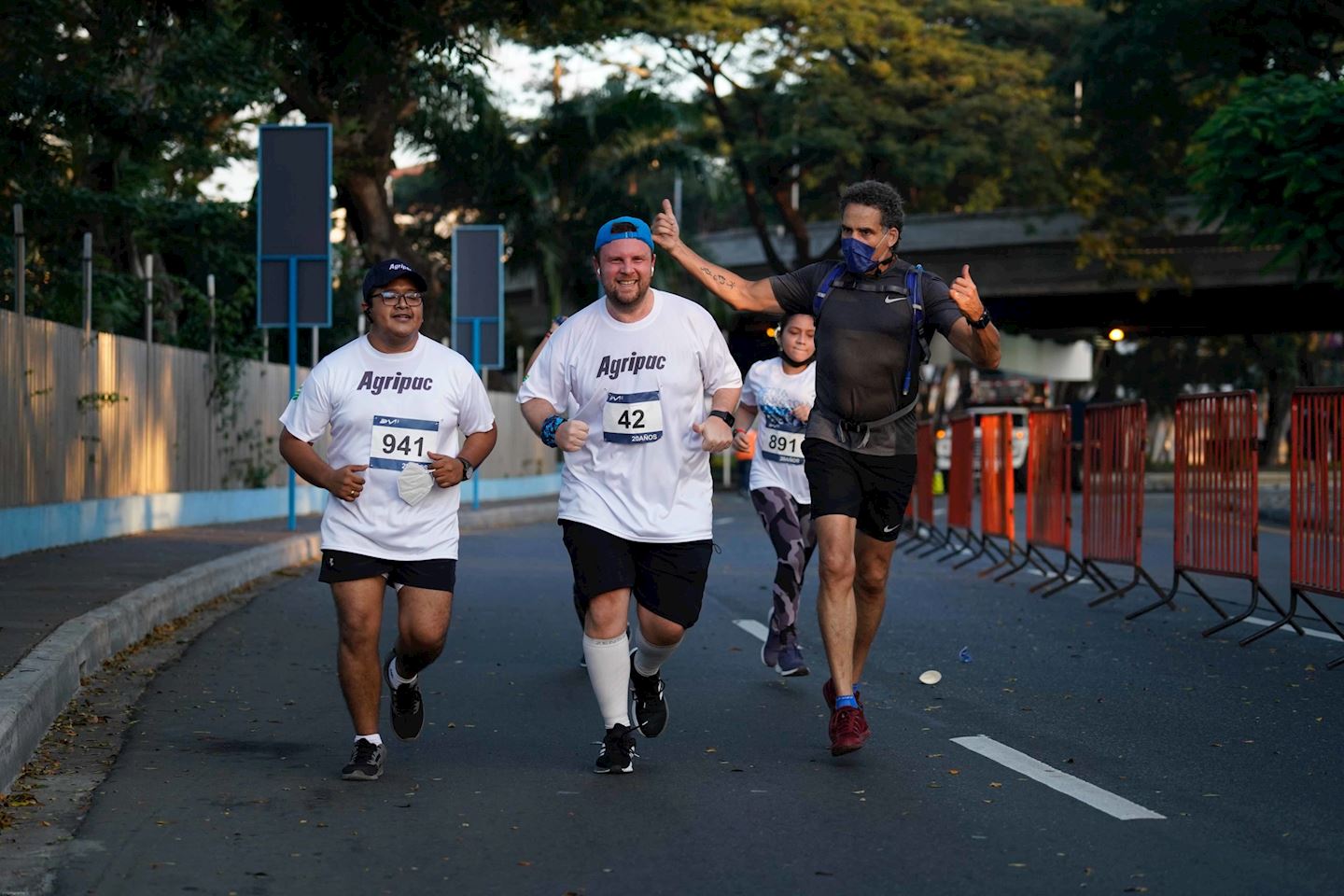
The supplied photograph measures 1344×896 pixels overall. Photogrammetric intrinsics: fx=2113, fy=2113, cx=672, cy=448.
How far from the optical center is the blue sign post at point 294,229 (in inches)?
864

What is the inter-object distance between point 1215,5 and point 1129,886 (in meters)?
26.7

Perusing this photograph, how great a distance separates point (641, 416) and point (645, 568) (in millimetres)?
552

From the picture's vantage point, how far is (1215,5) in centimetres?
3019

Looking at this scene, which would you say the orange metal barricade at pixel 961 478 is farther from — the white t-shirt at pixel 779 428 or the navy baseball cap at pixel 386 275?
the navy baseball cap at pixel 386 275

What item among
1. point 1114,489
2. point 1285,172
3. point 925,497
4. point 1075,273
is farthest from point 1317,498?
point 1075,273

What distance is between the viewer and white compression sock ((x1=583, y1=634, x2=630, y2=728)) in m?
7.32

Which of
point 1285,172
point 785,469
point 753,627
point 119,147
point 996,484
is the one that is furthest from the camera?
point 119,147

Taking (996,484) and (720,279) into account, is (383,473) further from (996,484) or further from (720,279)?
(996,484)

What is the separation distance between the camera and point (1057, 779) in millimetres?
7141

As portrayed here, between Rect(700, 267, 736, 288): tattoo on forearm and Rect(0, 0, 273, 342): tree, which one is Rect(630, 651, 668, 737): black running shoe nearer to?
Rect(700, 267, 736, 288): tattoo on forearm

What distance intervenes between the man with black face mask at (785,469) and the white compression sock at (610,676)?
2.95 m

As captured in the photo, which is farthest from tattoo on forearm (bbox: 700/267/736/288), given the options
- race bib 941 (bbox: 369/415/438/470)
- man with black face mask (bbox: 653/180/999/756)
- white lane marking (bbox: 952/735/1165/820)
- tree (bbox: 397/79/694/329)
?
tree (bbox: 397/79/694/329)

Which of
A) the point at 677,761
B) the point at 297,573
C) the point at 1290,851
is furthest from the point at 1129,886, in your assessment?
the point at 297,573

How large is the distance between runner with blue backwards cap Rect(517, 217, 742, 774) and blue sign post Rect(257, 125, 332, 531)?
1477 cm
